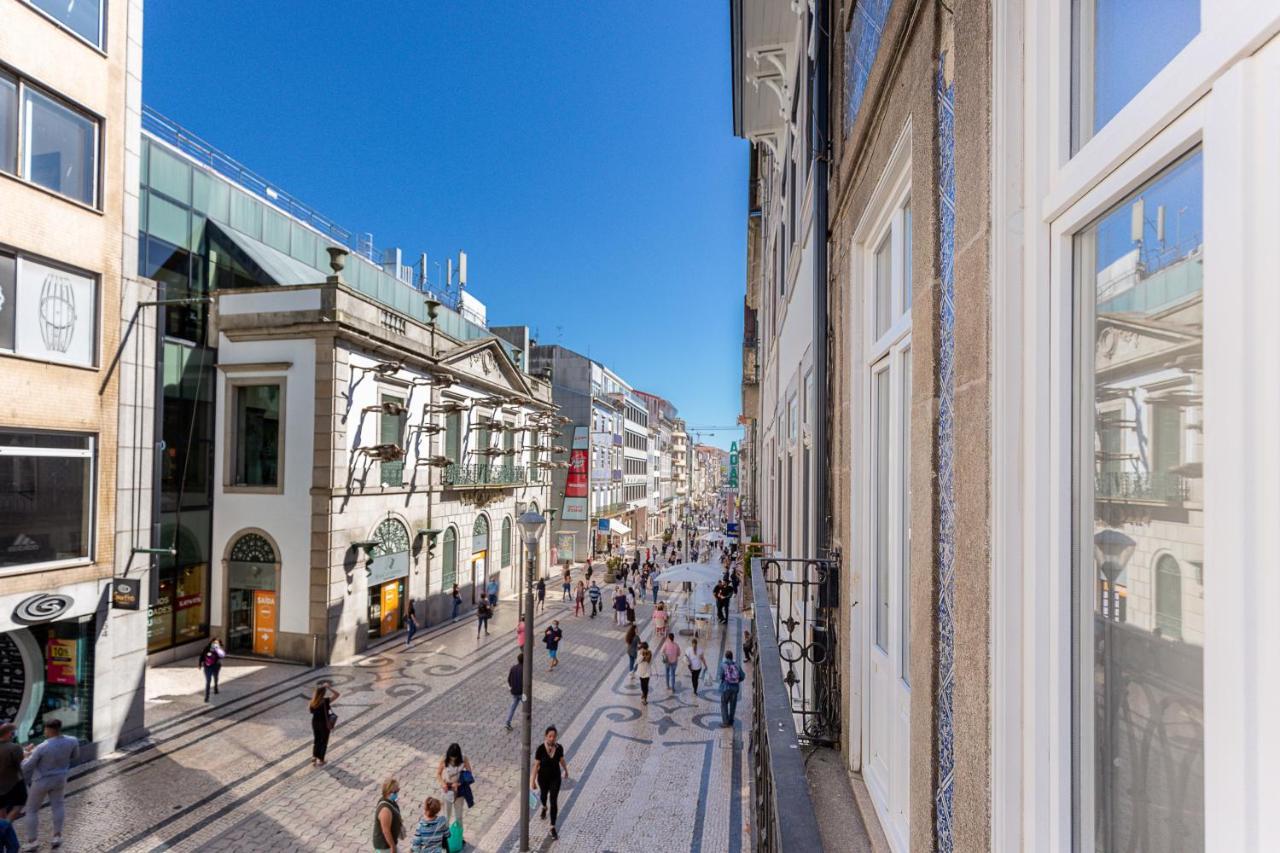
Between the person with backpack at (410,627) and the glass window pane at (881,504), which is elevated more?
the glass window pane at (881,504)

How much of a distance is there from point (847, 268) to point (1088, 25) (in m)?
2.48

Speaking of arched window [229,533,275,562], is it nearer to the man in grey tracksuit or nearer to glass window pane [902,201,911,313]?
the man in grey tracksuit

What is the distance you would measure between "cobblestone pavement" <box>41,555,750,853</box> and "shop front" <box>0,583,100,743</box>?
3.25 feet

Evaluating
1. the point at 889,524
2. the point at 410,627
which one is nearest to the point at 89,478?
the point at 410,627

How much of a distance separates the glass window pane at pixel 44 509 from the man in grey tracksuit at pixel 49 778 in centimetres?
301

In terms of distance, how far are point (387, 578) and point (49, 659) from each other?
9.83m

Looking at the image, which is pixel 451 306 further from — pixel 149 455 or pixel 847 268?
pixel 847 268

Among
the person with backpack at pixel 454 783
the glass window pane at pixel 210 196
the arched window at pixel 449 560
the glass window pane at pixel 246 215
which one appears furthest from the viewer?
the arched window at pixel 449 560

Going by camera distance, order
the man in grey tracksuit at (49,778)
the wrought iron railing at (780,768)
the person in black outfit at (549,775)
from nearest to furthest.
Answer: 1. the wrought iron railing at (780,768)
2. the man in grey tracksuit at (49,778)
3. the person in black outfit at (549,775)

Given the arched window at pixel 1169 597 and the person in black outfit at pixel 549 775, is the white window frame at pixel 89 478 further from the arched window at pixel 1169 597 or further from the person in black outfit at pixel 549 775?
the arched window at pixel 1169 597

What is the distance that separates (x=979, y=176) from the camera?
174 centimetres

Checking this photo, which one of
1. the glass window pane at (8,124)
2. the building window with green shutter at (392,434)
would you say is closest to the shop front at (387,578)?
the building window with green shutter at (392,434)

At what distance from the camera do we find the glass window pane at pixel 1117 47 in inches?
42.8

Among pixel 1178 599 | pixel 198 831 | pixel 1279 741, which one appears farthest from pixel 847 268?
pixel 198 831
